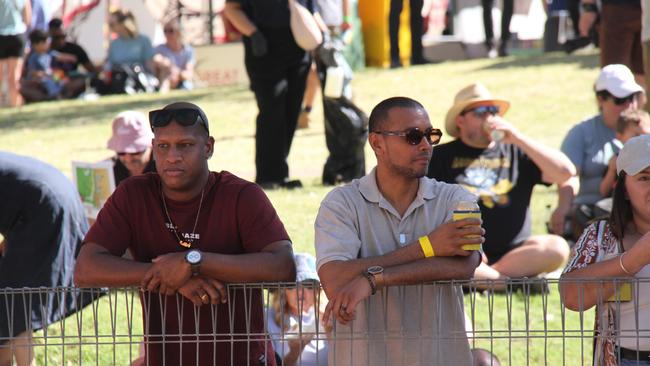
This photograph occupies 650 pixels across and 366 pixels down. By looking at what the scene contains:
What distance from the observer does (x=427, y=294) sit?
15.1ft

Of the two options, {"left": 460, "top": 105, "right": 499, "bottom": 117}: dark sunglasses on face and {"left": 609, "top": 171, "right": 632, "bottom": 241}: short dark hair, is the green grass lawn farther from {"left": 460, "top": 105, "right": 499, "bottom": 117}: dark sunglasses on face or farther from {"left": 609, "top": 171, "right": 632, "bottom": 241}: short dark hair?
{"left": 609, "top": 171, "right": 632, "bottom": 241}: short dark hair

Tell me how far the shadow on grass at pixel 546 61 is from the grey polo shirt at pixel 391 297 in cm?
1296

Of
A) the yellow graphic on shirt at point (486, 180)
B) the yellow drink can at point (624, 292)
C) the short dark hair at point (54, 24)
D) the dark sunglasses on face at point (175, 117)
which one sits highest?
the dark sunglasses on face at point (175, 117)

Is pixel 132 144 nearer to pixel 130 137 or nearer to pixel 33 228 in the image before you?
pixel 130 137

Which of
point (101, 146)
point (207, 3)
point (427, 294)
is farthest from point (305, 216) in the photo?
point (207, 3)

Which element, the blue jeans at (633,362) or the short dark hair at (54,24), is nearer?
the blue jeans at (633,362)

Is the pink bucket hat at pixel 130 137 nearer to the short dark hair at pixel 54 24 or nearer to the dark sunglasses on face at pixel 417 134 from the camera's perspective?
the dark sunglasses on face at pixel 417 134

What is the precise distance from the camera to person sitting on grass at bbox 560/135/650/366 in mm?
4410

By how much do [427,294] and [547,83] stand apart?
12177 millimetres

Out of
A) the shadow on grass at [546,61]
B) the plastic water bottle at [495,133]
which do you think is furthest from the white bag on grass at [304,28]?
the shadow on grass at [546,61]

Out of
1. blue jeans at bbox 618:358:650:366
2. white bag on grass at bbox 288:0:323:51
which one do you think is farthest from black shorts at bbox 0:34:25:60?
blue jeans at bbox 618:358:650:366

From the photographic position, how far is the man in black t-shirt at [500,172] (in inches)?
307

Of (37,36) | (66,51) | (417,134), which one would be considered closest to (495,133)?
(417,134)

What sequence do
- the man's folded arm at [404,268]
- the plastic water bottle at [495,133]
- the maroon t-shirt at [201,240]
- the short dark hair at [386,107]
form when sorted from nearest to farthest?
the man's folded arm at [404,268] → the maroon t-shirt at [201,240] → the short dark hair at [386,107] → the plastic water bottle at [495,133]
